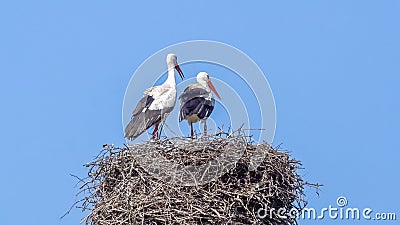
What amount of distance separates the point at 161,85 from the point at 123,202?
2.07 meters

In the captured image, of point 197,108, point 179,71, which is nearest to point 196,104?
point 197,108

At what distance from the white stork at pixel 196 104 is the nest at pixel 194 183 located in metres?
1.01

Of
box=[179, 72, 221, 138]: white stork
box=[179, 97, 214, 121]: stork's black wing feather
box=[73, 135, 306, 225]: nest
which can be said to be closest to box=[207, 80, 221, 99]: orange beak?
box=[179, 72, 221, 138]: white stork

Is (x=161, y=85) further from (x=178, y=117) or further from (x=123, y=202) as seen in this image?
(x=123, y=202)

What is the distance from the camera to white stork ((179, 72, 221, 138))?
9078 millimetres

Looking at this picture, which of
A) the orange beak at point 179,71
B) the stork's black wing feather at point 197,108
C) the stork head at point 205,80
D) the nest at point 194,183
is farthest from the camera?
the orange beak at point 179,71

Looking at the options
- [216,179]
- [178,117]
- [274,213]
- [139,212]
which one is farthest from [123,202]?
[178,117]

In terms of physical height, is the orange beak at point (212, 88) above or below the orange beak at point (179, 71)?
below

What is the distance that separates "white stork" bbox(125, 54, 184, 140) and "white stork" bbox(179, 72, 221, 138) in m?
0.12

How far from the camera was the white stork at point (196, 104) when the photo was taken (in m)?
9.08

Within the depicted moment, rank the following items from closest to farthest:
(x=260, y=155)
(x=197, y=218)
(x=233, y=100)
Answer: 1. (x=197, y=218)
2. (x=260, y=155)
3. (x=233, y=100)

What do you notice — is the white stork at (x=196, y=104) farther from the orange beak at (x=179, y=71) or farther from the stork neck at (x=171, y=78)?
the orange beak at (x=179, y=71)

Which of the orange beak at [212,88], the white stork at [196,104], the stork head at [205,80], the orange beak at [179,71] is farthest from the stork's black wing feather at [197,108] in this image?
the orange beak at [179,71]

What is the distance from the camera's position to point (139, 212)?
741 centimetres
